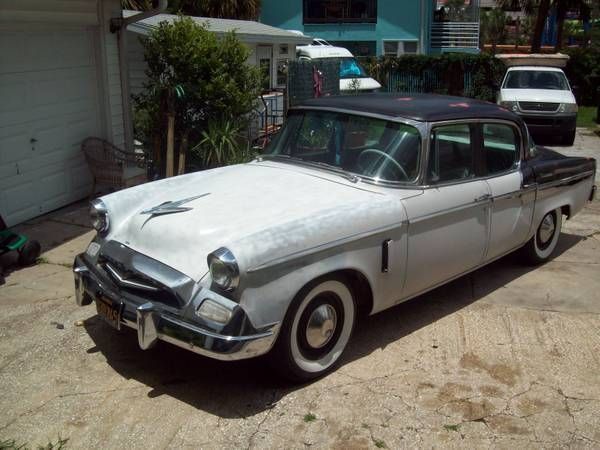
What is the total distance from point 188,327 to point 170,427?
556 mm

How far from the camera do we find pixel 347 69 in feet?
59.4

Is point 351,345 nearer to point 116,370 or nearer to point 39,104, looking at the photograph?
point 116,370

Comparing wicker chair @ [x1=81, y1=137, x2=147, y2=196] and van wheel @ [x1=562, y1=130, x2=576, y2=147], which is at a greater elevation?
wicker chair @ [x1=81, y1=137, x2=147, y2=196]

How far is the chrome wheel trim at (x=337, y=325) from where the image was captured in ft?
12.7

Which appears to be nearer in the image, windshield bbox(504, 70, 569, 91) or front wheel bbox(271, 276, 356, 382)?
front wheel bbox(271, 276, 356, 382)

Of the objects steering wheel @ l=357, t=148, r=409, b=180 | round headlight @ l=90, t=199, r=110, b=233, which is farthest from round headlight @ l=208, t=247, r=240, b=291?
steering wheel @ l=357, t=148, r=409, b=180

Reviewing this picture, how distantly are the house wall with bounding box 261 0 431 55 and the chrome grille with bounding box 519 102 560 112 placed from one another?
16422 millimetres

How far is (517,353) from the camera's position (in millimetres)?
4586

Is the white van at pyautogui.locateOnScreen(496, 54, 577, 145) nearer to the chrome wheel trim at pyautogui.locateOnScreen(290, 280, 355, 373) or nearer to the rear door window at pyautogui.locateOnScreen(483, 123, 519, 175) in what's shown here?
the rear door window at pyautogui.locateOnScreen(483, 123, 519, 175)

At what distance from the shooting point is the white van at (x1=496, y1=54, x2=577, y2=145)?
1439 cm

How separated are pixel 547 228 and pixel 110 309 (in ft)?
13.7

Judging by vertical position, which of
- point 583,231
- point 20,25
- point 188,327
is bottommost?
point 583,231

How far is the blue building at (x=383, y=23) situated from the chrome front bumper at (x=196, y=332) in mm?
28381

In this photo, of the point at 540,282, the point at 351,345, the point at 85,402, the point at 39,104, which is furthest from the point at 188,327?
the point at 39,104
